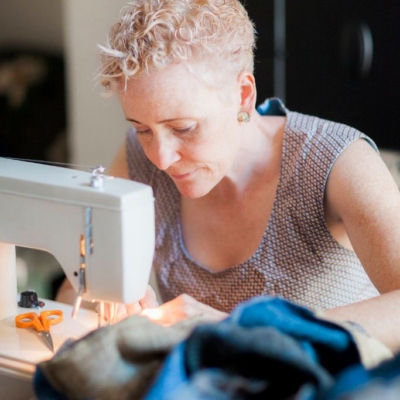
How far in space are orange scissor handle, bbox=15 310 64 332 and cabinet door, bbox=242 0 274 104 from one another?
5.65 feet

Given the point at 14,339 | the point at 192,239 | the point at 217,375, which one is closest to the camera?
the point at 217,375

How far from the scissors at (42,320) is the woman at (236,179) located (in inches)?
8.2

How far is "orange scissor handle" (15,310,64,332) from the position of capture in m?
1.29

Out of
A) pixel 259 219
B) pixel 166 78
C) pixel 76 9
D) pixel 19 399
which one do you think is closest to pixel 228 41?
pixel 166 78

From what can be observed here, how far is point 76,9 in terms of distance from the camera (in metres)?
3.38

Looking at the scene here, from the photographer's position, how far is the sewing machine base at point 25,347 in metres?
1.14

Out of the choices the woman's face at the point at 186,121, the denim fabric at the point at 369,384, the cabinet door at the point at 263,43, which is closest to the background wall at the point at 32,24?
the cabinet door at the point at 263,43

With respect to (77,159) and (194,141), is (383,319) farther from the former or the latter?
(77,159)

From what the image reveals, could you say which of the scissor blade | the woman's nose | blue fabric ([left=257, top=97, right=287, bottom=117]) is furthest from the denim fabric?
blue fabric ([left=257, top=97, right=287, bottom=117])

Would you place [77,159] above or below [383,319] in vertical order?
below

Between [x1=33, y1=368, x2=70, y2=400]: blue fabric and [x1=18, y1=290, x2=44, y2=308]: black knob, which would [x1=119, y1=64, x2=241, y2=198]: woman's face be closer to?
[x1=18, y1=290, x2=44, y2=308]: black knob

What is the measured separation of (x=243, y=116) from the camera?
5.10ft

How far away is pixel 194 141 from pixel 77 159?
7.48 feet

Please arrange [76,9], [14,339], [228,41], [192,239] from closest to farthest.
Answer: [14,339] < [228,41] < [192,239] < [76,9]
